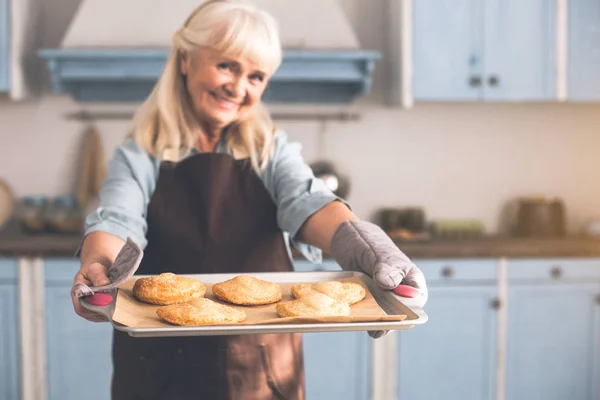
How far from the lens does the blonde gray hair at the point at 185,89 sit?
69.4 inches

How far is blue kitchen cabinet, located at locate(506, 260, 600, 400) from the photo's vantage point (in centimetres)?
327

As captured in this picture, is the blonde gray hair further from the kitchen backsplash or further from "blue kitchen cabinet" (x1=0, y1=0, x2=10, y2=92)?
the kitchen backsplash

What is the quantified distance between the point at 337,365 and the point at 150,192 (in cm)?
158

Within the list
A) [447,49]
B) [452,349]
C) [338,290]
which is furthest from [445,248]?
[338,290]

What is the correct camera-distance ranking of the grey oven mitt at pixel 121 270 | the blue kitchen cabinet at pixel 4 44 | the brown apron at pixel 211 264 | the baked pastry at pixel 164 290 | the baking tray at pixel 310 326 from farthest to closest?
the blue kitchen cabinet at pixel 4 44 < the brown apron at pixel 211 264 < the baked pastry at pixel 164 290 < the grey oven mitt at pixel 121 270 < the baking tray at pixel 310 326

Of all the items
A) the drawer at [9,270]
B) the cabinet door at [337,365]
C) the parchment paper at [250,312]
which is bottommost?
the cabinet door at [337,365]

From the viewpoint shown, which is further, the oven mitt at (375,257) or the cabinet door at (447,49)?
the cabinet door at (447,49)

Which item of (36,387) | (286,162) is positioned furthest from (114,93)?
(286,162)

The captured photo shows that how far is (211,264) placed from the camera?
1.94 metres

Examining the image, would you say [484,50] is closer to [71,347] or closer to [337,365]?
[337,365]

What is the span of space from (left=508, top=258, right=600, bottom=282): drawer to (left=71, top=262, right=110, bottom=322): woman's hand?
86.2 inches

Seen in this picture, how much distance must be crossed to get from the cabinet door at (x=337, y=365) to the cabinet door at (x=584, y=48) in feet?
4.81

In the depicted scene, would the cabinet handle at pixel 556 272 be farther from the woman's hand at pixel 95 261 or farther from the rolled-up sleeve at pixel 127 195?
the woman's hand at pixel 95 261

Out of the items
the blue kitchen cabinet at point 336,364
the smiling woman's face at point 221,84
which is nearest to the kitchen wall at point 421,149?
the blue kitchen cabinet at point 336,364
